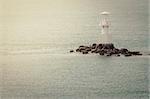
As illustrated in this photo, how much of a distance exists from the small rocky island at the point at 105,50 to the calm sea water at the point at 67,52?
2cm

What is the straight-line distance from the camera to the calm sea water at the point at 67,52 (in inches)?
41.2

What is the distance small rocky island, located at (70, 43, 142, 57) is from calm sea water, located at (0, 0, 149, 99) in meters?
0.02

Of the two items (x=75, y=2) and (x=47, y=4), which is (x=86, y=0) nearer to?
(x=75, y=2)

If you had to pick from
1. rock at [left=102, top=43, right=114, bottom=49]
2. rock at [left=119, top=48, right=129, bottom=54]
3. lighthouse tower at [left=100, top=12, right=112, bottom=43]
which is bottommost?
rock at [left=119, top=48, right=129, bottom=54]

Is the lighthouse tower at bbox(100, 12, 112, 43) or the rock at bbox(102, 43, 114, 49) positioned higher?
the lighthouse tower at bbox(100, 12, 112, 43)

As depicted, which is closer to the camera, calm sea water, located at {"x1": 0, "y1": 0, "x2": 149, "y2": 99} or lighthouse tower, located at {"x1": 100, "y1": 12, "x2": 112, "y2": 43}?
calm sea water, located at {"x1": 0, "y1": 0, "x2": 149, "y2": 99}

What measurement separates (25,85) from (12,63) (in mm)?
103

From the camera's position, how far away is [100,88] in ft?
3.43

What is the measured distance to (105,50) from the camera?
43.8 inches

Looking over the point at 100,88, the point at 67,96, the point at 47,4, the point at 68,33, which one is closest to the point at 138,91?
the point at 100,88

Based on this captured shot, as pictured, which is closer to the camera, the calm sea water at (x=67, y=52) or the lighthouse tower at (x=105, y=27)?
the calm sea water at (x=67, y=52)

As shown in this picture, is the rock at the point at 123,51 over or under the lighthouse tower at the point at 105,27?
under

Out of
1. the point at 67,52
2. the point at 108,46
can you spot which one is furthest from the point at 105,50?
the point at 67,52

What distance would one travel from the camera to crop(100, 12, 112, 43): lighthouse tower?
3.76ft
